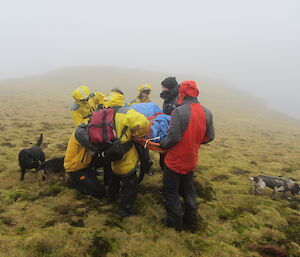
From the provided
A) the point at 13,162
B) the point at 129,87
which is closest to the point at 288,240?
the point at 13,162

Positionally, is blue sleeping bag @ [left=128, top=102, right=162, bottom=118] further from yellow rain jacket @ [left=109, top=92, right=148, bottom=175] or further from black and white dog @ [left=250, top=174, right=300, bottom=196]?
black and white dog @ [left=250, top=174, right=300, bottom=196]

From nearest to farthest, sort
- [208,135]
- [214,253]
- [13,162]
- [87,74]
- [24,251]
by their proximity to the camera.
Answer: [24,251], [214,253], [208,135], [13,162], [87,74]

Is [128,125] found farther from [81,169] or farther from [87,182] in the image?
[87,182]

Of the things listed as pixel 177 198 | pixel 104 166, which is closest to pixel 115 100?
pixel 104 166

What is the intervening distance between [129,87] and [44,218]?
64.7 m

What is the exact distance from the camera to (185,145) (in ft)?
18.6

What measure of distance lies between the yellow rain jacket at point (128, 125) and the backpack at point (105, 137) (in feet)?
0.43

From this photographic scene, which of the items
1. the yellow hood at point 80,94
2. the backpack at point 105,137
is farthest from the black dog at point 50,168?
the backpack at point 105,137

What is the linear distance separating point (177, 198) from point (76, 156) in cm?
368

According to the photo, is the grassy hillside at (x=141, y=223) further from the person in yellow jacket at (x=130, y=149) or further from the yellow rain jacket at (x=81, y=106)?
the yellow rain jacket at (x=81, y=106)

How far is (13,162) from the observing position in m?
10.8

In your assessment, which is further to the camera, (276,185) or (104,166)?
(276,185)

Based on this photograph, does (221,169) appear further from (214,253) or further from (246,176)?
(214,253)

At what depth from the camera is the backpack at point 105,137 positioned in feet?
19.6
